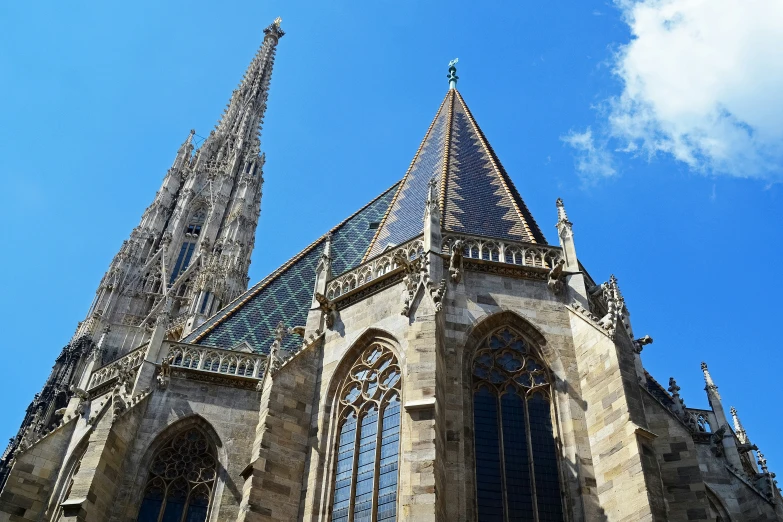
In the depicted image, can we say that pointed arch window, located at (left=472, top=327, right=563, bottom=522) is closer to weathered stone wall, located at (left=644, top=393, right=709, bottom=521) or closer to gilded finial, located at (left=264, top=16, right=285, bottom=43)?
weathered stone wall, located at (left=644, top=393, right=709, bottom=521)

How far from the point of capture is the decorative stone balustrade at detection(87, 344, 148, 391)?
13492mm

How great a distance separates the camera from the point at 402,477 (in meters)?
8.66

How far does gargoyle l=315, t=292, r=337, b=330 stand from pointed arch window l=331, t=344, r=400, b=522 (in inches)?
41.0

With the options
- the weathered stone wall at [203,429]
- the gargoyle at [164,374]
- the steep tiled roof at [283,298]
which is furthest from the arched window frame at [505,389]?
the gargoyle at [164,374]

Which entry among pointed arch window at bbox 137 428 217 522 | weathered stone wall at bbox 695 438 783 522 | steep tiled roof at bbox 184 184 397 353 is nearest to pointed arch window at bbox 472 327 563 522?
weathered stone wall at bbox 695 438 783 522

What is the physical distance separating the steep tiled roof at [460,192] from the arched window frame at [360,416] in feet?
9.18

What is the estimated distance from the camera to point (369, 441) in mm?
9859

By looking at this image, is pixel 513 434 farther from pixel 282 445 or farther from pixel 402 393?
pixel 282 445

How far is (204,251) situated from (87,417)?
1890 cm

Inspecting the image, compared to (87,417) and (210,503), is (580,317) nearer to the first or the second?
(210,503)

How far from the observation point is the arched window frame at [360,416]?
30.3 feet

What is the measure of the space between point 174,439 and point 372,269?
4.19 meters

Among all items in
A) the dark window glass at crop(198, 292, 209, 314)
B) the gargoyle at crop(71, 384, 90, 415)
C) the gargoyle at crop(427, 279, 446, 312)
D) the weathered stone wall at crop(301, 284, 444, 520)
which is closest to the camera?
the weathered stone wall at crop(301, 284, 444, 520)

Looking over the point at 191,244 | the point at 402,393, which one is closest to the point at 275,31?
the point at 191,244
